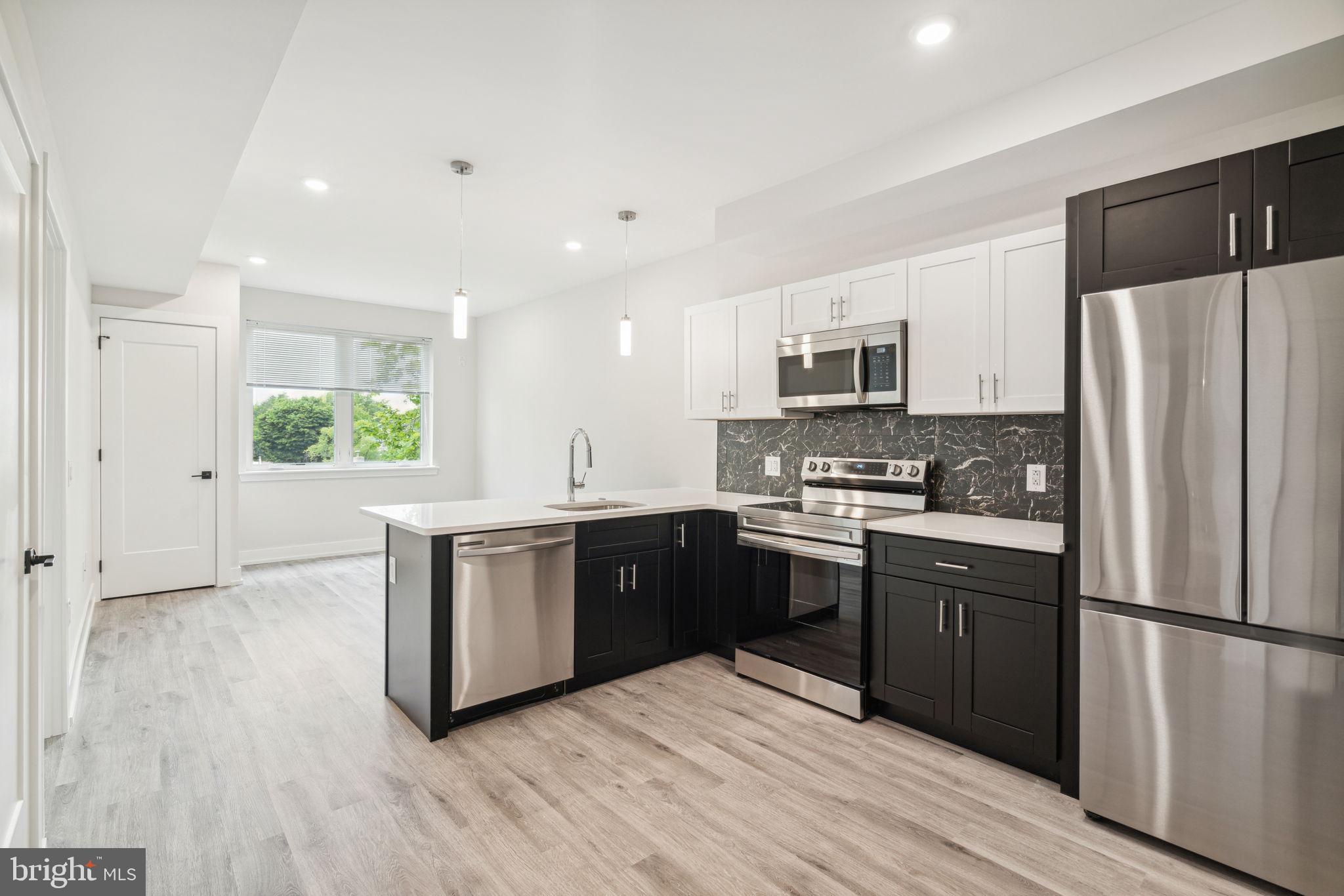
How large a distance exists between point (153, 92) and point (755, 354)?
2.82 meters

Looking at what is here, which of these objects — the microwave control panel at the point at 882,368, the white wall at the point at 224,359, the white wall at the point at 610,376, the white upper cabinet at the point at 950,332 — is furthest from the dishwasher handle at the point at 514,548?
the white wall at the point at 224,359

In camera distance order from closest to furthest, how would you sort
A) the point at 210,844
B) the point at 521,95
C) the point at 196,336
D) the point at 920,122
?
the point at 210,844 < the point at 521,95 < the point at 920,122 < the point at 196,336

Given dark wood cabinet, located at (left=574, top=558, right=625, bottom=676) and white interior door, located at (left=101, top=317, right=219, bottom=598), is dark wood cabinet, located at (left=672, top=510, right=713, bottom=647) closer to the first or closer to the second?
dark wood cabinet, located at (left=574, top=558, right=625, bottom=676)

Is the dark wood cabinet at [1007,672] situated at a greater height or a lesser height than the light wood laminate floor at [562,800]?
greater

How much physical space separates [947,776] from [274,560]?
606 centimetres

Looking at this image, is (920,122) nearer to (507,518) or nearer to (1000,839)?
(507,518)

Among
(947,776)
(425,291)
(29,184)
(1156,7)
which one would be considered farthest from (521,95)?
(425,291)

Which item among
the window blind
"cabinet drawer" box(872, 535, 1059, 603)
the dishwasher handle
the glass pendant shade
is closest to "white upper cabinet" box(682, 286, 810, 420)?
"cabinet drawer" box(872, 535, 1059, 603)

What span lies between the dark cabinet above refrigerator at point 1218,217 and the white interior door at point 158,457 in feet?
19.3

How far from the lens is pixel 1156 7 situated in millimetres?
2104

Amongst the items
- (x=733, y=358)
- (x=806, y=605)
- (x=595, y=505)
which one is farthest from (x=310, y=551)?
(x=806, y=605)

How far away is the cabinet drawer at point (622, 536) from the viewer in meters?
3.22

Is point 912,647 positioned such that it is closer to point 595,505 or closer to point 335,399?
point 595,505

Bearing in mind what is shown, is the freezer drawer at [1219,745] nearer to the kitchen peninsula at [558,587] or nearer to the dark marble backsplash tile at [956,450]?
the kitchen peninsula at [558,587]
